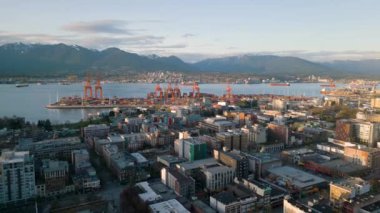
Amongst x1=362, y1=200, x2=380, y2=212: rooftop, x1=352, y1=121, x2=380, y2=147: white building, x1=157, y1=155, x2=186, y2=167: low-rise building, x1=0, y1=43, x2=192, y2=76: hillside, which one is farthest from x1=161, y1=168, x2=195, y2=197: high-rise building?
x1=0, y1=43, x2=192, y2=76: hillside

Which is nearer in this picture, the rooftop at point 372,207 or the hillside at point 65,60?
the rooftop at point 372,207

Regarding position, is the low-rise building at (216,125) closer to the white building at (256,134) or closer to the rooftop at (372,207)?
the white building at (256,134)

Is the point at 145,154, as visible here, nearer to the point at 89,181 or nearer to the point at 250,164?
the point at 89,181

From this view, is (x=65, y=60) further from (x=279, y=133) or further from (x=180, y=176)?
(x=180, y=176)

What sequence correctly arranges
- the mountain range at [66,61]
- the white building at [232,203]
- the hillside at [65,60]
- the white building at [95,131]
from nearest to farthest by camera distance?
the white building at [232,203] → the white building at [95,131] → the mountain range at [66,61] → the hillside at [65,60]

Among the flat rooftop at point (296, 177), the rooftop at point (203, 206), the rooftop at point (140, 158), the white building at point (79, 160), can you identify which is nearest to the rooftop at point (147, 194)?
the rooftop at point (203, 206)

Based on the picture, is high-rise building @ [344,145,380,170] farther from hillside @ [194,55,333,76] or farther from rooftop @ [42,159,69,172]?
hillside @ [194,55,333,76]

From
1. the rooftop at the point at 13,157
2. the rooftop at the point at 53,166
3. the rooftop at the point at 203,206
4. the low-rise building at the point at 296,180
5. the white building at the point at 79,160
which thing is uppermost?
the rooftop at the point at 13,157
